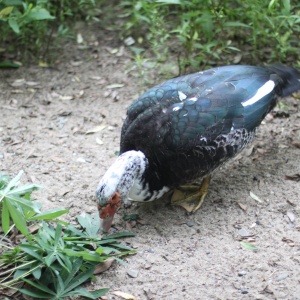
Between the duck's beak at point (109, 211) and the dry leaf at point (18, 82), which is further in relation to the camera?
the dry leaf at point (18, 82)

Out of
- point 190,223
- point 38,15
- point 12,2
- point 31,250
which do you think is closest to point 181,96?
point 190,223

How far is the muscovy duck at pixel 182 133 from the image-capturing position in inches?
170

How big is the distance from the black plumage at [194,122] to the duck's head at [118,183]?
86 mm

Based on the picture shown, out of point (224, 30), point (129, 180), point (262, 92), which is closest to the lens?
Result: point (129, 180)

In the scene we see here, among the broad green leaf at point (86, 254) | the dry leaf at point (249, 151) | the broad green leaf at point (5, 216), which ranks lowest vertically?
the dry leaf at point (249, 151)

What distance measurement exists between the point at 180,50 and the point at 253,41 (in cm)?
80

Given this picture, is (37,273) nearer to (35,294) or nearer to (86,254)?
(35,294)

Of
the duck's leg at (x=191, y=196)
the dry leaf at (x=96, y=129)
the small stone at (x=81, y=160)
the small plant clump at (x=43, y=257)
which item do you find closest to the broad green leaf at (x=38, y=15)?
the dry leaf at (x=96, y=129)

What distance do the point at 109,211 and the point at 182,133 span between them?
75 centimetres

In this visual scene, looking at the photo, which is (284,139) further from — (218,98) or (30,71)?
(30,71)

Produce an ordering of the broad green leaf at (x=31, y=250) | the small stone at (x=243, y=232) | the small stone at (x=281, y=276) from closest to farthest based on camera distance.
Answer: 1. the broad green leaf at (x=31, y=250)
2. the small stone at (x=281, y=276)
3. the small stone at (x=243, y=232)

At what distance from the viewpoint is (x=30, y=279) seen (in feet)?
12.4

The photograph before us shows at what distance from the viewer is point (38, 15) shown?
5.84 meters

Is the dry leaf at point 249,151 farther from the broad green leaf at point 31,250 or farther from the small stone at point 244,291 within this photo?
the broad green leaf at point 31,250
